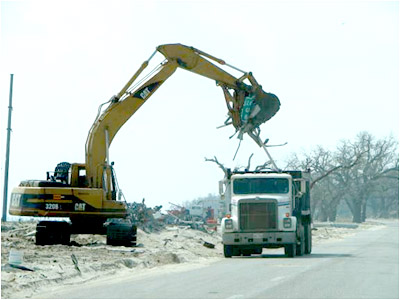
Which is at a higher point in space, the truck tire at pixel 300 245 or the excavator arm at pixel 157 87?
the excavator arm at pixel 157 87

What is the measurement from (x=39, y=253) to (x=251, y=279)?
740cm

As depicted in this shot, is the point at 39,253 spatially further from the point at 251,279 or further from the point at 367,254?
the point at 367,254

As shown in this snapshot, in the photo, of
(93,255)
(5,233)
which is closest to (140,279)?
(93,255)

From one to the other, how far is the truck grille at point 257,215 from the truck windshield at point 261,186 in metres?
0.70

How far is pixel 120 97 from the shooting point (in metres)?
30.2

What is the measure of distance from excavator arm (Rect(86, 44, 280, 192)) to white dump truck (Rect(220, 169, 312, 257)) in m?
1.79

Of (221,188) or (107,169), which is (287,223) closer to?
(221,188)

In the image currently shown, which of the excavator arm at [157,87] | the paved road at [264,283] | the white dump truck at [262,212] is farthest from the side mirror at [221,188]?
the paved road at [264,283]

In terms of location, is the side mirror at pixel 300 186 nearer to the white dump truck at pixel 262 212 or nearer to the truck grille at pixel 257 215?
the white dump truck at pixel 262 212

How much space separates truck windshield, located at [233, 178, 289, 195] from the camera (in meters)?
29.3

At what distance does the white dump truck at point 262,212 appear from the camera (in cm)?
2853

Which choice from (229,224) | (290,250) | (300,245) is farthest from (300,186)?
(229,224)

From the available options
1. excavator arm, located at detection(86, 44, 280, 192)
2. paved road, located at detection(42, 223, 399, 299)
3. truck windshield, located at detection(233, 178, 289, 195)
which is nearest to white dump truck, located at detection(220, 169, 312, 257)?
truck windshield, located at detection(233, 178, 289, 195)

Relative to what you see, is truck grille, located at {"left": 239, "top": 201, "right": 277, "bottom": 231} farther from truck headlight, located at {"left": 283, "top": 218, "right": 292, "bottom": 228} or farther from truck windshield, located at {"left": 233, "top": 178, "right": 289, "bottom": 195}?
truck windshield, located at {"left": 233, "top": 178, "right": 289, "bottom": 195}
